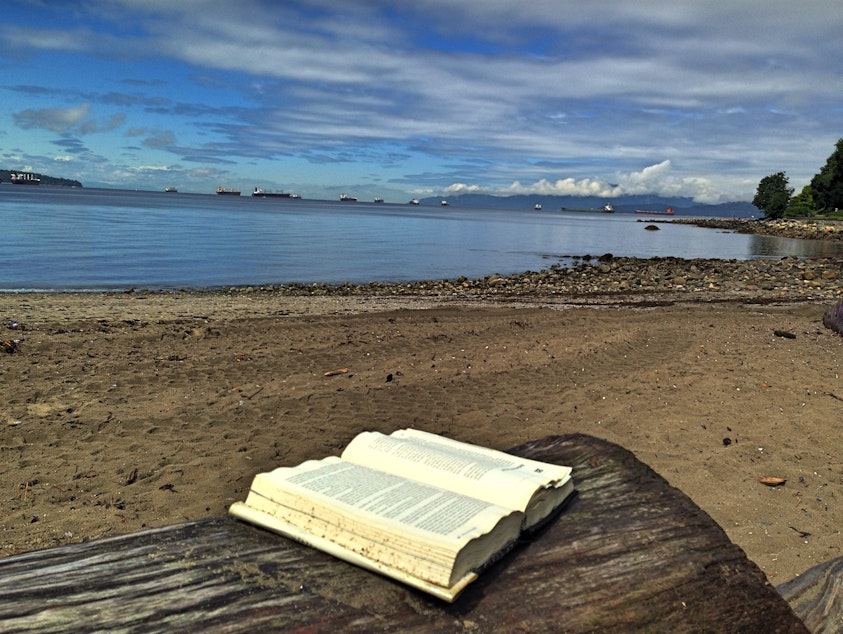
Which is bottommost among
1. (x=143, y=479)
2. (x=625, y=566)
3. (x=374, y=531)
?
(x=143, y=479)

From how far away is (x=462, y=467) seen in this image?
1.99 metres

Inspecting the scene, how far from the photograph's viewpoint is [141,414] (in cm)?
562

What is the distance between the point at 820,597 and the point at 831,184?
81.2 metres

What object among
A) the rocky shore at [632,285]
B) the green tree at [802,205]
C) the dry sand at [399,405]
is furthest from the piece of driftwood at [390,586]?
the green tree at [802,205]

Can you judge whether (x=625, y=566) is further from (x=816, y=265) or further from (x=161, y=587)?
(x=816, y=265)

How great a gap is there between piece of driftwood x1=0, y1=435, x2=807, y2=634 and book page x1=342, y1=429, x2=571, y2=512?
5.1 inches

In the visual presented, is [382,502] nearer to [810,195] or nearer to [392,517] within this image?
[392,517]

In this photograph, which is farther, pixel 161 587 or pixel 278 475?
pixel 278 475

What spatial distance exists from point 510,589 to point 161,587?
827 millimetres

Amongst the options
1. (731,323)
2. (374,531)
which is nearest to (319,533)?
(374,531)

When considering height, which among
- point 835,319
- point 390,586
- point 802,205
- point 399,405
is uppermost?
point 802,205

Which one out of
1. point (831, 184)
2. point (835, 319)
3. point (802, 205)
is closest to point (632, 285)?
point (835, 319)

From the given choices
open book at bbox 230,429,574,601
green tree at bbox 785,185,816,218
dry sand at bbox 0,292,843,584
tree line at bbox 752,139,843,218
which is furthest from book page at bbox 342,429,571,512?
green tree at bbox 785,185,816,218

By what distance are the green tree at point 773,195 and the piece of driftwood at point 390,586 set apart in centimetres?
10108
